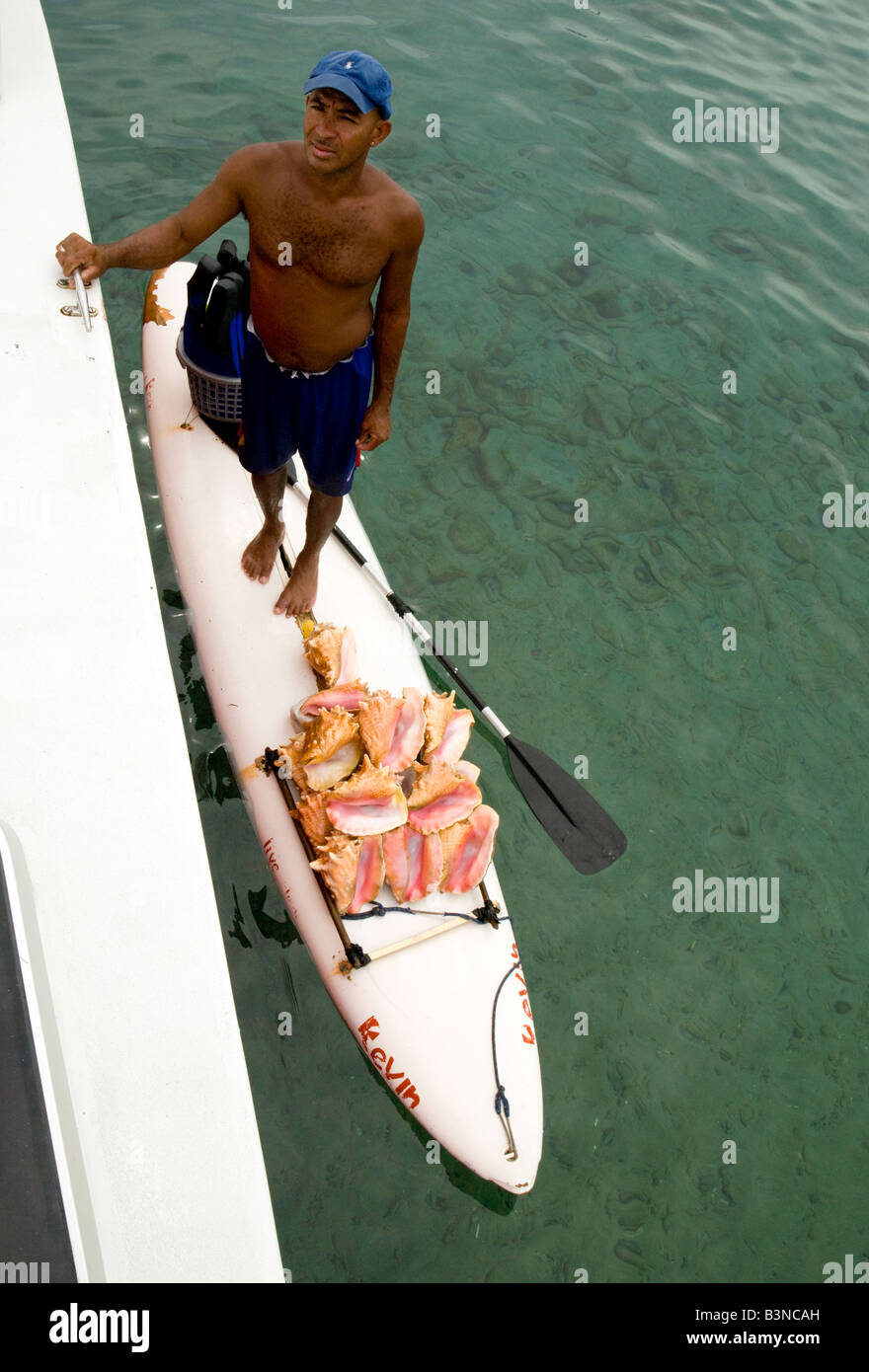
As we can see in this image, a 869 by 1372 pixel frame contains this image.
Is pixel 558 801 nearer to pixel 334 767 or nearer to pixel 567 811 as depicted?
pixel 567 811

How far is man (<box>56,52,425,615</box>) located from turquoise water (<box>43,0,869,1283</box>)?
155cm

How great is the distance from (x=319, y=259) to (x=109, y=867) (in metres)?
2.14

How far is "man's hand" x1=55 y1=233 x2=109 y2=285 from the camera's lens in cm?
346

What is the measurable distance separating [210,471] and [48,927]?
9.56 ft

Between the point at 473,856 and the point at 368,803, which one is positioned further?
the point at 473,856

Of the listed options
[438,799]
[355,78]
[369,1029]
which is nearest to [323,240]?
[355,78]

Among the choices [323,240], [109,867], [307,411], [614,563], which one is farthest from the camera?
[614,563]

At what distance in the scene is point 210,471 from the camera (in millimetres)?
4891

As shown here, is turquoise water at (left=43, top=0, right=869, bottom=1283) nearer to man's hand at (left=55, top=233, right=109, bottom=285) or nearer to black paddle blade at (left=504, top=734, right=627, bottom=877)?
black paddle blade at (left=504, top=734, right=627, bottom=877)

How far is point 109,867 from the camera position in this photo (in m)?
2.63

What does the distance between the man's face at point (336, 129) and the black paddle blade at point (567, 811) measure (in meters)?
2.54

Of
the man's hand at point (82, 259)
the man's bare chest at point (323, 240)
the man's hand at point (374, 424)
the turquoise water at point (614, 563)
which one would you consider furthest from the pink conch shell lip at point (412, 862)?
the man's hand at point (82, 259)

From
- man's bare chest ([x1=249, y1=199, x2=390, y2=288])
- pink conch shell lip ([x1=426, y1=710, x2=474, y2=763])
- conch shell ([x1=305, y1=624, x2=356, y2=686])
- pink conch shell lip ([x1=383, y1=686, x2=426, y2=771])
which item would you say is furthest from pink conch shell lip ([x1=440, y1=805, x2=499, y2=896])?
man's bare chest ([x1=249, y1=199, x2=390, y2=288])
